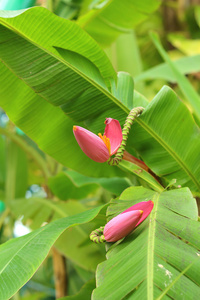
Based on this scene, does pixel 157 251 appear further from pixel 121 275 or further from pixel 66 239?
pixel 66 239

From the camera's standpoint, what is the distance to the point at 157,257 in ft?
1.10

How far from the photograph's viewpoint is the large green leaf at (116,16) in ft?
2.93

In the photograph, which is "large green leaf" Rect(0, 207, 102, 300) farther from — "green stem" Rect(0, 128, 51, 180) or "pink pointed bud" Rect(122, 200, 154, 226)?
"green stem" Rect(0, 128, 51, 180)

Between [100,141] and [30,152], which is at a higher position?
[100,141]

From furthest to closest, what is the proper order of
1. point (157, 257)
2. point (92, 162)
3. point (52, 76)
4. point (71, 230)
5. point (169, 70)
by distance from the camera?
point (169, 70)
point (71, 230)
point (92, 162)
point (52, 76)
point (157, 257)

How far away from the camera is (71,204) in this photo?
2.63 feet

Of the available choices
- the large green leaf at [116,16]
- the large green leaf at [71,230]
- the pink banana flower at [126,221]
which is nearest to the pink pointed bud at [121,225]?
the pink banana flower at [126,221]

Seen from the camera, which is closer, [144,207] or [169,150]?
[144,207]

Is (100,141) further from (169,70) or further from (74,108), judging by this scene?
(169,70)

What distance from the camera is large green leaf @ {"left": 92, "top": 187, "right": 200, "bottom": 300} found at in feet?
1.03

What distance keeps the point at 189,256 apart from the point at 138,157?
23 cm

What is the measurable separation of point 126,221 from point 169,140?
182 millimetres

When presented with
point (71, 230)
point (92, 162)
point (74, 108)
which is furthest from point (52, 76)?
point (71, 230)

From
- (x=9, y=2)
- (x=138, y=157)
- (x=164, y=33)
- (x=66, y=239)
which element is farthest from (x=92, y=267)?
(x=164, y=33)
